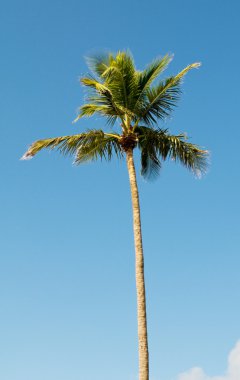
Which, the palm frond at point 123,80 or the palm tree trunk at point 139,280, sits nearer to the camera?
the palm tree trunk at point 139,280

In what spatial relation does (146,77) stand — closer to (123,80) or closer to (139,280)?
(123,80)

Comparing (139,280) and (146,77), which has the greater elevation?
(146,77)

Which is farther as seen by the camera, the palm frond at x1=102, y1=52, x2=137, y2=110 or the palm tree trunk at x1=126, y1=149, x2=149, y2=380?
the palm frond at x1=102, y1=52, x2=137, y2=110

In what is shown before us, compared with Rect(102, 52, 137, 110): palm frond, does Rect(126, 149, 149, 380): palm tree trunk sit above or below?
below

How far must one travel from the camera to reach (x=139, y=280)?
60.5 ft

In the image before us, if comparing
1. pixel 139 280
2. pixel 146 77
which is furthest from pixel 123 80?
pixel 139 280

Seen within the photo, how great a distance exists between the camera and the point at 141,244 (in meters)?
19.1

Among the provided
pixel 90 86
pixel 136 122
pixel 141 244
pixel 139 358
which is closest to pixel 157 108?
pixel 136 122

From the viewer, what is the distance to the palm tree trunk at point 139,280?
17.2 metres

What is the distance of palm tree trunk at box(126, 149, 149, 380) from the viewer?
1723 centimetres

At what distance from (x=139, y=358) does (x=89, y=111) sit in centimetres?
847

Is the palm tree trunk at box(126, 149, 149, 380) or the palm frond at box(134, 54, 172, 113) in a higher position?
the palm frond at box(134, 54, 172, 113)

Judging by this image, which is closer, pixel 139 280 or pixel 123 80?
pixel 139 280

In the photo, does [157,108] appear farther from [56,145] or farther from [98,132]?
[56,145]
